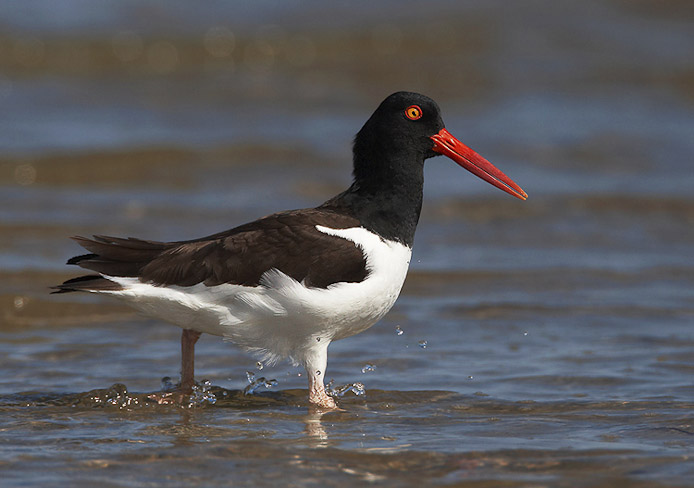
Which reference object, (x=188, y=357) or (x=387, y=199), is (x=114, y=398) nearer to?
(x=188, y=357)

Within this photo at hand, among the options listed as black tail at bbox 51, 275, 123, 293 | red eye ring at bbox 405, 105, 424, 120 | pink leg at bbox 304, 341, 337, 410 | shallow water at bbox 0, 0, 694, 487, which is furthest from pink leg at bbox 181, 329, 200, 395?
red eye ring at bbox 405, 105, 424, 120

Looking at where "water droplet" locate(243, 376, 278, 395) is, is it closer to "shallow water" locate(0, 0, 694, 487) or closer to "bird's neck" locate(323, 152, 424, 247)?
"shallow water" locate(0, 0, 694, 487)

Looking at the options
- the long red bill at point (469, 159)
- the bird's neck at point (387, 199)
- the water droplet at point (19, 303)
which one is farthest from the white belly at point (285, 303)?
the water droplet at point (19, 303)

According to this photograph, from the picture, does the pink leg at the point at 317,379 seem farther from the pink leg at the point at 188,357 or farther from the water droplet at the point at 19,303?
the water droplet at the point at 19,303

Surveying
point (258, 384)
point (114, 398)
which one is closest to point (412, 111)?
point (258, 384)

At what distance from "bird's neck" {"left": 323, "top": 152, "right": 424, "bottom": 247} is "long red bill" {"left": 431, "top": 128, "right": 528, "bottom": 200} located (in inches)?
7.7

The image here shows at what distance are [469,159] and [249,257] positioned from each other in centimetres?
159

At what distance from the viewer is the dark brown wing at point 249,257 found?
5.58 meters

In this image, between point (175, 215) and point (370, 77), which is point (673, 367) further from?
point (370, 77)

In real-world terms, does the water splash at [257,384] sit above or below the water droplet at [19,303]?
below

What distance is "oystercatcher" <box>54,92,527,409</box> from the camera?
5555 millimetres

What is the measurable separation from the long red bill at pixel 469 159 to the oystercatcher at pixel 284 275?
33 cm

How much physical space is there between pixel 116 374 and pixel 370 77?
11657 mm

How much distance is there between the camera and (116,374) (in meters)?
6.50
